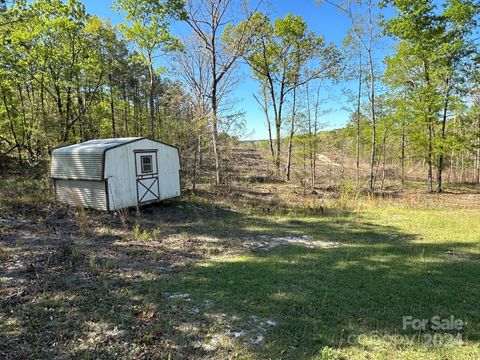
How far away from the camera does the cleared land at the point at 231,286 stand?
2727 millimetres

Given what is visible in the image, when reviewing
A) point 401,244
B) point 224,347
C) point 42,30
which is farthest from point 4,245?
point 42,30

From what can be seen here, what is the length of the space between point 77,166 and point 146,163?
206cm

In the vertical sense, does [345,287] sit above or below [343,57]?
below

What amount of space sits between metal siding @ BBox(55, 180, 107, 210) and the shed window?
1.56 m

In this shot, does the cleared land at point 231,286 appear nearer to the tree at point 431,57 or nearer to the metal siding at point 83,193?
the metal siding at point 83,193

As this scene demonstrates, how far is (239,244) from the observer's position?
21.1 ft

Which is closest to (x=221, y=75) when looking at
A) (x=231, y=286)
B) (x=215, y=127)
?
(x=215, y=127)

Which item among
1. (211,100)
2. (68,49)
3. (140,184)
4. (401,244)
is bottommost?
(401,244)

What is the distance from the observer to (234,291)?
3.88 meters

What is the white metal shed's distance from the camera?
8.59 m

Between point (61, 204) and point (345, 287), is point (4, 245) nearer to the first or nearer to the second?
point (61, 204)

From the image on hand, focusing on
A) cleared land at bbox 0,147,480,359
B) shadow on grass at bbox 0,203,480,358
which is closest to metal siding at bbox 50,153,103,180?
cleared land at bbox 0,147,480,359

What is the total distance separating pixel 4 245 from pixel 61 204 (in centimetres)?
404

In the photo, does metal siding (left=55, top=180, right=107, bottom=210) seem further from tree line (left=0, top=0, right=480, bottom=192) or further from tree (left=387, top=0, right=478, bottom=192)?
tree (left=387, top=0, right=478, bottom=192)
